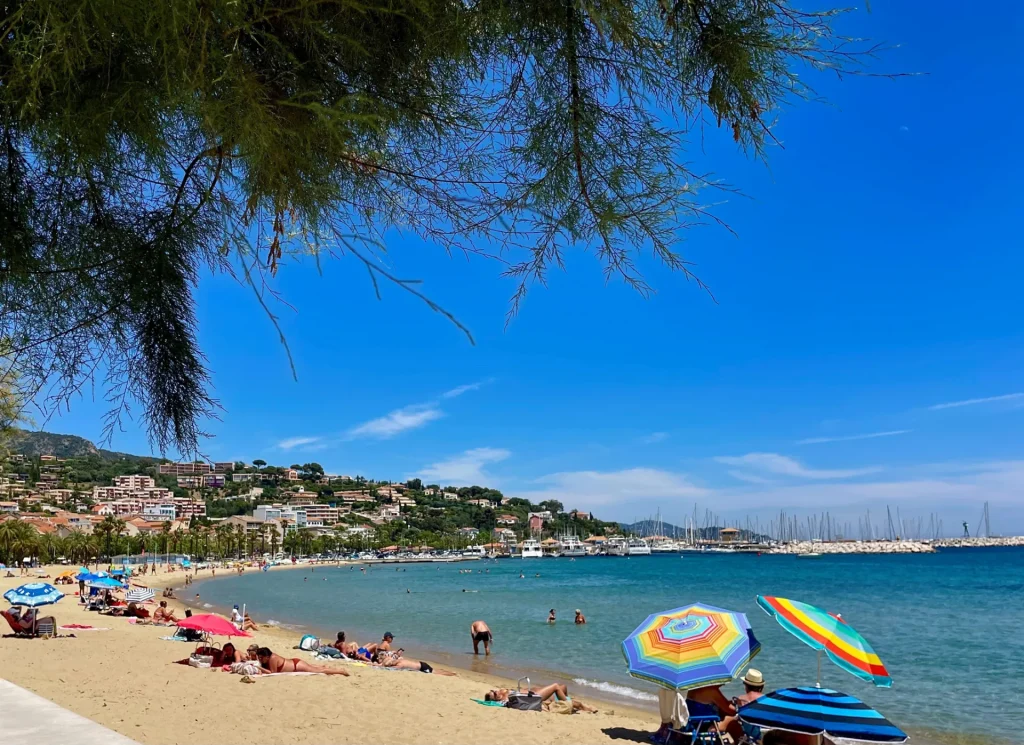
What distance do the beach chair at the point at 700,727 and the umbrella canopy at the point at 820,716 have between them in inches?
59.6

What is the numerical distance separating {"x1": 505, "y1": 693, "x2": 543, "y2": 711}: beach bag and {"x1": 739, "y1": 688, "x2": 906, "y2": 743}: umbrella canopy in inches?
195

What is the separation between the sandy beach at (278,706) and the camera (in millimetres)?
7727

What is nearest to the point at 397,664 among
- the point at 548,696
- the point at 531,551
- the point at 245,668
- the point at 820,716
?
the point at 245,668

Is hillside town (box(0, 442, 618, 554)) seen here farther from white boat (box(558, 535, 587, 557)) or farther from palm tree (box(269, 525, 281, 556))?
white boat (box(558, 535, 587, 557))

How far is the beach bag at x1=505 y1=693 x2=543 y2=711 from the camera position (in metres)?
10.4

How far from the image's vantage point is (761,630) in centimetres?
2347

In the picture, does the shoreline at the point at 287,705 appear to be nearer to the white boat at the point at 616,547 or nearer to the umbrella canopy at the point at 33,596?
the umbrella canopy at the point at 33,596

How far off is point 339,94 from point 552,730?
9.08 m

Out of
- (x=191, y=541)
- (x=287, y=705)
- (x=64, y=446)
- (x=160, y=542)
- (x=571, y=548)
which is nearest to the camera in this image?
(x=64, y=446)

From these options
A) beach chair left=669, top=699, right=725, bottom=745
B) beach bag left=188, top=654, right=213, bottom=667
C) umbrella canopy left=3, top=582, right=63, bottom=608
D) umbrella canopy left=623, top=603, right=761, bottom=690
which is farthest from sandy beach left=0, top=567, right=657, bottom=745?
umbrella canopy left=623, top=603, right=761, bottom=690

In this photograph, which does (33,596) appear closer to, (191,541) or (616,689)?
(616,689)

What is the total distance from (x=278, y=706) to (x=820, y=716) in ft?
21.1

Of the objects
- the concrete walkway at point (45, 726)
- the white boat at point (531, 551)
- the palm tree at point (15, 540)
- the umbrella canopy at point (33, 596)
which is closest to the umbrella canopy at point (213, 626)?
the umbrella canopy at point (33, 596)

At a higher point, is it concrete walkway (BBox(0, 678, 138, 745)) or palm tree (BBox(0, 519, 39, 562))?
concrete walkway (BBox(0, 678, 138, 745))
